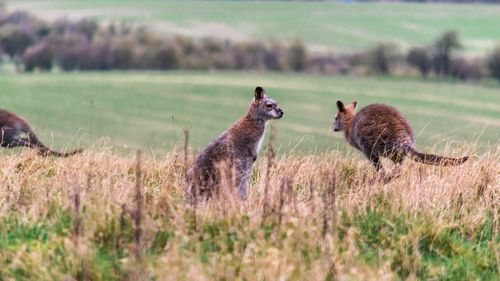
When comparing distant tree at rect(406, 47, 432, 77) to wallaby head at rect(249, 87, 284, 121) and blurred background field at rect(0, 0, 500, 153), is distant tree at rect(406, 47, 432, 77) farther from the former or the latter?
wallaby head at rect(249, 87, 284, 121)

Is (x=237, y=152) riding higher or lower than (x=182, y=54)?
higher

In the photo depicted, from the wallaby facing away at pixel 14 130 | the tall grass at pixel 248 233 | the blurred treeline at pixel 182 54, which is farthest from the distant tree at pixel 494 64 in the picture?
the tall grass at pixel 248 233

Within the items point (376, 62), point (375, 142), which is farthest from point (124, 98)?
point (375, 142)

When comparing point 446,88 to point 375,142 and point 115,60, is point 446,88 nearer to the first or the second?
point 115,60

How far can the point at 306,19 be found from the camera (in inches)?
6304

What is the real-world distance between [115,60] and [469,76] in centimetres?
4542

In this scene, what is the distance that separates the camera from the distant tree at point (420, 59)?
103 meters

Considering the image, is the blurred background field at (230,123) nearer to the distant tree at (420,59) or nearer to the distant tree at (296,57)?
the distant tree at (296,57)

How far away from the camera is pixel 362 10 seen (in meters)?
171

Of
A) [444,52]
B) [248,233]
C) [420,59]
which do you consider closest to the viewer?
[248,233]

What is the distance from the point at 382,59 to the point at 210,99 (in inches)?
1022

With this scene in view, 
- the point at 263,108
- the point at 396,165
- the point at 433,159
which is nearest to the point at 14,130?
the point at 263,108

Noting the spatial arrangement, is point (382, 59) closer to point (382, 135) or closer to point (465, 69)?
point (465, 69)

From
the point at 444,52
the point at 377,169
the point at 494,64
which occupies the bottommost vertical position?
the point at 494,64
